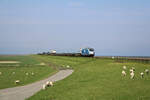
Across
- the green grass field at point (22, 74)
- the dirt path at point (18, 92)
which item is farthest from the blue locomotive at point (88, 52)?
the dirt path at point (18, 92)

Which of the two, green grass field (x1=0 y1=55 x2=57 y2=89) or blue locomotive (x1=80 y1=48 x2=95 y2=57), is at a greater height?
blue locomotive (x1=80 y1=48 x2=95 y2=57)

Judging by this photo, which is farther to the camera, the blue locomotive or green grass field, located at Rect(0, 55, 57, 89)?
the blue locomotive

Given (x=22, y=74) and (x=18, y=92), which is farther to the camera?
(x=22, y=74)

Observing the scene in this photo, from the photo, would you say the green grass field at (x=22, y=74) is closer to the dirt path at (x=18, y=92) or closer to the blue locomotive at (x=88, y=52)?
the dirt path at (x=18, y=92)

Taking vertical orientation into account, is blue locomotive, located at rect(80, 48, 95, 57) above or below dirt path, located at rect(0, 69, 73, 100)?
above

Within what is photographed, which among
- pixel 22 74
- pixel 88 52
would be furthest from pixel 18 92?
pixel 88 52

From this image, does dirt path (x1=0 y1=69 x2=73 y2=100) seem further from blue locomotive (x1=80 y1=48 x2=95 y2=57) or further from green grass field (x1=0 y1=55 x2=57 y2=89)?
blue locomotive (x1=80 y1=48 x2=95 y2=57)

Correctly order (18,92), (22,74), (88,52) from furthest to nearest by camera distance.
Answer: (88,52)
(22,74)
(18,92)

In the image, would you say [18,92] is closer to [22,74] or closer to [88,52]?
[22,74]

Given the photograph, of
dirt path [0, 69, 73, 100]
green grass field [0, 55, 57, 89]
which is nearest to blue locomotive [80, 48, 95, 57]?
green grass field [0, 55, 57, 89]

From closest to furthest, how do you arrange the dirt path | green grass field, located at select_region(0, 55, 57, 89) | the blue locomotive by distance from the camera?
1. the dirt path
2. green grass field, located at select_region(0, 55, 57, 89)
3. the blue locomotive

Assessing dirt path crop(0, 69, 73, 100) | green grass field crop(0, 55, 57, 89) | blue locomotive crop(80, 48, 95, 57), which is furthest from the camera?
blue locomotive crop(80, 48, 95, 57)

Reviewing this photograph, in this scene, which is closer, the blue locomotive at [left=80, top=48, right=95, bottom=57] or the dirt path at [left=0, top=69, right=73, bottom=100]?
the dirt path at [left=0, top=69, right=73, bottom=100]

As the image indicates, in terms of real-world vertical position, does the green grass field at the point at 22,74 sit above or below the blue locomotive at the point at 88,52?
below
